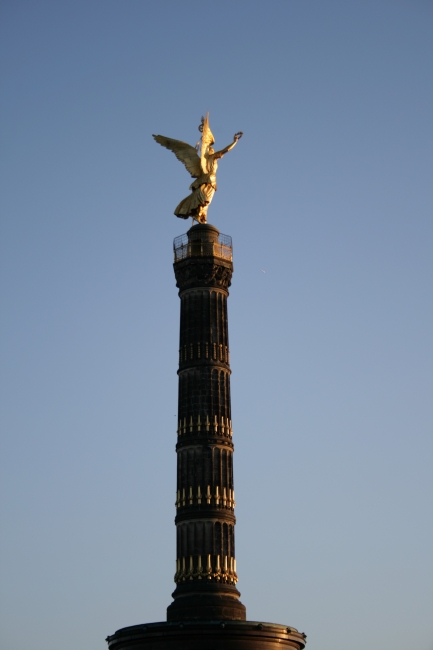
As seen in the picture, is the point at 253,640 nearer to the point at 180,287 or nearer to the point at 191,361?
the point at 191,361

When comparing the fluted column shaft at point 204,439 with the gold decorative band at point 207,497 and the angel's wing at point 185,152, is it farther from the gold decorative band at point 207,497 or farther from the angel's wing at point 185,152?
the angel's wing at point 185,152

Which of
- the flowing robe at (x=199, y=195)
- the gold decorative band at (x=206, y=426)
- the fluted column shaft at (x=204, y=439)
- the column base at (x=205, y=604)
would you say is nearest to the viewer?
the column base at (x=205, y=604)

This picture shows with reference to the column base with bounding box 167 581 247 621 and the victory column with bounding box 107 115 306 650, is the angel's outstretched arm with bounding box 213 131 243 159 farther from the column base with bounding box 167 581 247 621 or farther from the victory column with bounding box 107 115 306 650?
the column base with bounding box 167 581 247 621

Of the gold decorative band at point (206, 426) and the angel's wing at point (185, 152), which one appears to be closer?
the gold decorative band at point (206, 426)

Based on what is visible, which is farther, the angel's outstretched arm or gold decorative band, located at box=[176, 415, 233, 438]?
the angel's outstretched arm

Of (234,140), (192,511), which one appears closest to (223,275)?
(234,140)

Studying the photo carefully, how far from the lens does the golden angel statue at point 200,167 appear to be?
89188 mm

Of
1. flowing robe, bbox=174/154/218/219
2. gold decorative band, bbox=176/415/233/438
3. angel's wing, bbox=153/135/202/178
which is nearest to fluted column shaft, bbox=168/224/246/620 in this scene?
gold decorative band, bbox=176/415/233/438

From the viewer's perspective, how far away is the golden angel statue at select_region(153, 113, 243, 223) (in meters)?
89.2

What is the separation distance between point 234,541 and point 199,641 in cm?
954

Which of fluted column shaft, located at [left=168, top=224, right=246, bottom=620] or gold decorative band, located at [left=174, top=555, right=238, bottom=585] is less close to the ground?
fluted column shaft, located at [left=168, top=224, right=246, bottom=620]

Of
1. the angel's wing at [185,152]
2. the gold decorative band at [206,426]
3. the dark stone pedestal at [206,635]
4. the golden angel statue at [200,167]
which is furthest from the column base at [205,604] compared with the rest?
the angel's wing at [185,152]

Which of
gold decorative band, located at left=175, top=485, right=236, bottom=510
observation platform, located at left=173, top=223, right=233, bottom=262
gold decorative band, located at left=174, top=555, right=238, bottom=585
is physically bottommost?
gold decorative band, located at left=174, top=555, right=238, bottom=585

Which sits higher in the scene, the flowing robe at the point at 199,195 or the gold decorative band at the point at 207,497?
the flowing robe at the point at 199,195
